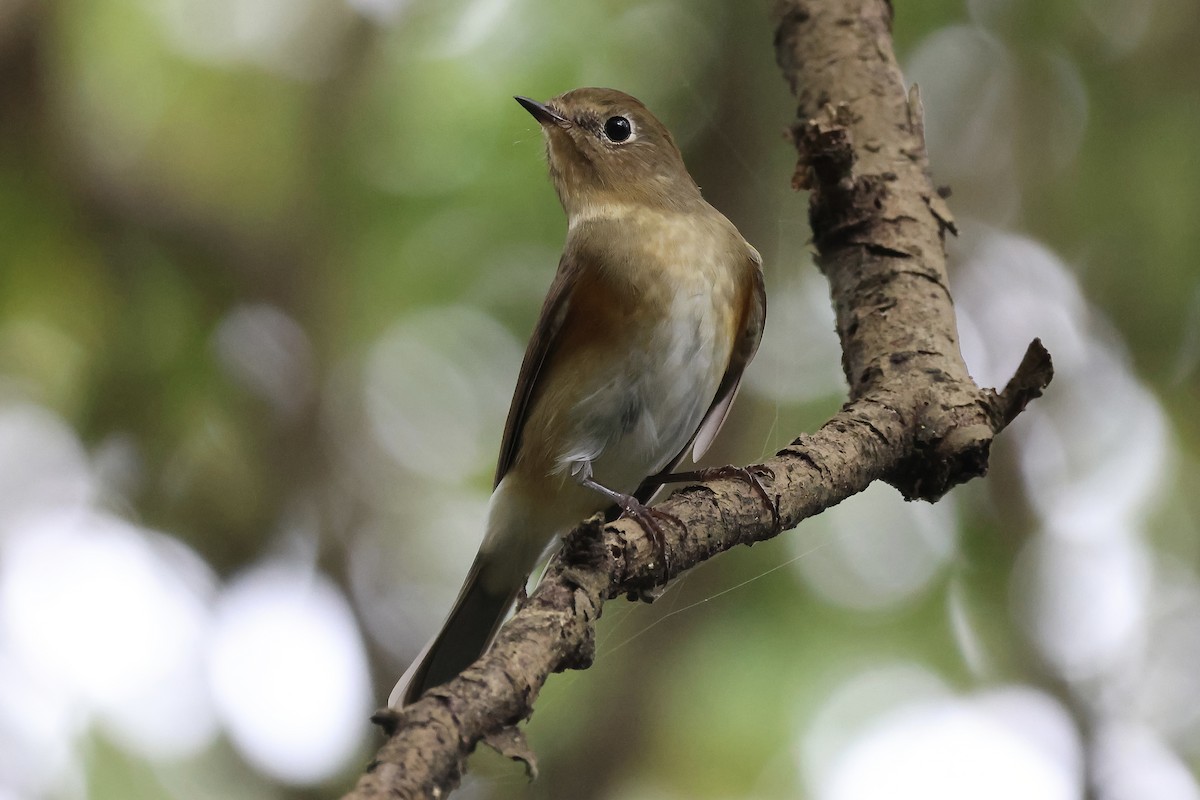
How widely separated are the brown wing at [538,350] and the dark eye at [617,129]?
25.3 inches

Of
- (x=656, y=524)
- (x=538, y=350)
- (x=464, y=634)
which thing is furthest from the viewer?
(x=464, y=634)

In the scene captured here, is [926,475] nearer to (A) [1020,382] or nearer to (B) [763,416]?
(A) [1020,382]

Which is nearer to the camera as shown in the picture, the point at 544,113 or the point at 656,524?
the point at 656,524

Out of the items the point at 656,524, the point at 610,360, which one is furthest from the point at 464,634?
the point at 656,524

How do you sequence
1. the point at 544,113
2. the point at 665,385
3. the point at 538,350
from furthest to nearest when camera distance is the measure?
the point at 544,113 < the point at 538,350 < the point at 665,385

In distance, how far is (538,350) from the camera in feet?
12.0

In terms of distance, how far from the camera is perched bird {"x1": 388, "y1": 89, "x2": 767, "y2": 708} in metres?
3.43

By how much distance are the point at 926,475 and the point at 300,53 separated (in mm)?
3669

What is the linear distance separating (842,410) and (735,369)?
36.5 inches

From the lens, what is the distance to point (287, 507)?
4938mm

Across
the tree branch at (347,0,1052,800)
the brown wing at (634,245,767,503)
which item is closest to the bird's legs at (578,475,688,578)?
the tree branch at (347,0,1052,800)

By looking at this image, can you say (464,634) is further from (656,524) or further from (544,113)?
(544,113)

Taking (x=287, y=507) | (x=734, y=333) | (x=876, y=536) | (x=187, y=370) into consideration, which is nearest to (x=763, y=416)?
(x=876, y=536)

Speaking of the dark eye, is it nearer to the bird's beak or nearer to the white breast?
the bird's beak
